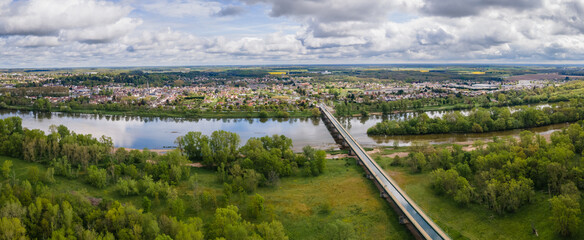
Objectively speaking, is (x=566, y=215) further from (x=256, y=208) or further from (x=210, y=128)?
(x=210, y=128)

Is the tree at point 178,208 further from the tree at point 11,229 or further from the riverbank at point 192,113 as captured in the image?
the riverbank at point 192,113

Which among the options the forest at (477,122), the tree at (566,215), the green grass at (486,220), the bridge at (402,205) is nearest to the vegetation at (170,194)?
the bridge at (402,205)

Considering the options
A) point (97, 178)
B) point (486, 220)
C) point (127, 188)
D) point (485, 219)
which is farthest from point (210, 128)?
point (486, 220)

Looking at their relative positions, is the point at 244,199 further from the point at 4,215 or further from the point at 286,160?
the point at 4,215

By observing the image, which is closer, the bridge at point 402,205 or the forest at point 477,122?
the bridge at point 402,205

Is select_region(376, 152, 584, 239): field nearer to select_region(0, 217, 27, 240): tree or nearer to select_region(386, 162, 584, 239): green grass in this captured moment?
select_region(386, 162, 584, 239): green grass

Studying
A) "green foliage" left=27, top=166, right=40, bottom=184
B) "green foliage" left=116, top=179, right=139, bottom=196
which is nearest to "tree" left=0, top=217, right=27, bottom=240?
"green foliage" left=116, top=179, right=139, bottom=196
